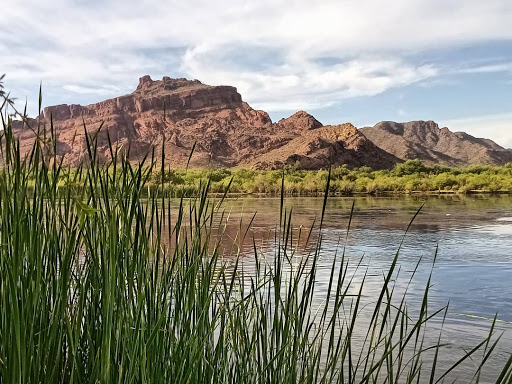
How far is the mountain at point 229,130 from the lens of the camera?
77031mm

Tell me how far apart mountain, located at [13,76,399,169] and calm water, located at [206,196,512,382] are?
44.8 m

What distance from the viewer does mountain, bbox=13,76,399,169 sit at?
253 feet

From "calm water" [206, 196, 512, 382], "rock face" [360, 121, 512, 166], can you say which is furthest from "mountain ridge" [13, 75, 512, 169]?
"calm water" [206, 196, 512, 382]

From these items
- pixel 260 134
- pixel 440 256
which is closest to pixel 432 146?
pixel 260 134

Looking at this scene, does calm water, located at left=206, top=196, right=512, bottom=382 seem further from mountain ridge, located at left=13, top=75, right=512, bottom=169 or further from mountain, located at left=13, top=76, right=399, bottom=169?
mountain ridge, located at left=13, top=75, right=512, bottom=169

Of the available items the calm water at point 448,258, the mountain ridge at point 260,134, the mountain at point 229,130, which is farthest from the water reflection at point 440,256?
the mountain ridge at point 260,134

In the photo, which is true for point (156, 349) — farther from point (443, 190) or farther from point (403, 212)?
point (443, 190)

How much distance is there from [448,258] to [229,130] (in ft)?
305

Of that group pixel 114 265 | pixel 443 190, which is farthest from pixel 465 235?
pixel 443 190

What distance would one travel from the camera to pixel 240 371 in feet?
6.61

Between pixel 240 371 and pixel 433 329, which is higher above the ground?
pixel 240 371

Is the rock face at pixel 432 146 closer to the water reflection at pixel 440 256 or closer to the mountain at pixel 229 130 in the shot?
the mountain at pixel 229 130

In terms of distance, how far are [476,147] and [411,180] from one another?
7373 cm

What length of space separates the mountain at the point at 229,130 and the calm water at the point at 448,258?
147 ft
